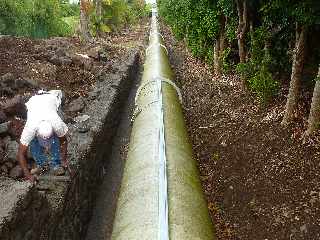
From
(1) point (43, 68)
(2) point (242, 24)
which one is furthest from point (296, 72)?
(1) point (43, 68)

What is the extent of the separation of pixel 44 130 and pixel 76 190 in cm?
133

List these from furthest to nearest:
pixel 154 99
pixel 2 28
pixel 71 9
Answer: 1. pixel 71 9
2. pixel 2 28
3. pixel 154 99

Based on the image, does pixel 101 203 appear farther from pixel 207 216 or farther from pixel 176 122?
pixel 207 216

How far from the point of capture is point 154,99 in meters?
10.6

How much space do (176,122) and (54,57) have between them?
824cm

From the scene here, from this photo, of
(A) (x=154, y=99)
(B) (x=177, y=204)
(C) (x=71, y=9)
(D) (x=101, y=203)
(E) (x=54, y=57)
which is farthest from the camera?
(C) (x=71, y=9)

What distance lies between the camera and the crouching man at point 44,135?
21.6 ft

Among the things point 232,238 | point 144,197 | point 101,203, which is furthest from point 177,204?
point 101,203

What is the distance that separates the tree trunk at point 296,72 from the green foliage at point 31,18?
17.7 meters

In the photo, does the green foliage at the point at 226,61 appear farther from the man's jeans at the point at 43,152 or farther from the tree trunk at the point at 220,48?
the man's jeans at the point at 43,152

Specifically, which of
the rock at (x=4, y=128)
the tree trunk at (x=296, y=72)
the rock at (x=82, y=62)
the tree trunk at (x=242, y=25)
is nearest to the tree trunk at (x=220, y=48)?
the tree trunk at (x=242, y=25)

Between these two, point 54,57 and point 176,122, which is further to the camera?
point 54,57

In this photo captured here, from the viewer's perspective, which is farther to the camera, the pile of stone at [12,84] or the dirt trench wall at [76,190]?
the pile of stone at [12,84]

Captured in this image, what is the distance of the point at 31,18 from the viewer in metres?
25.3
